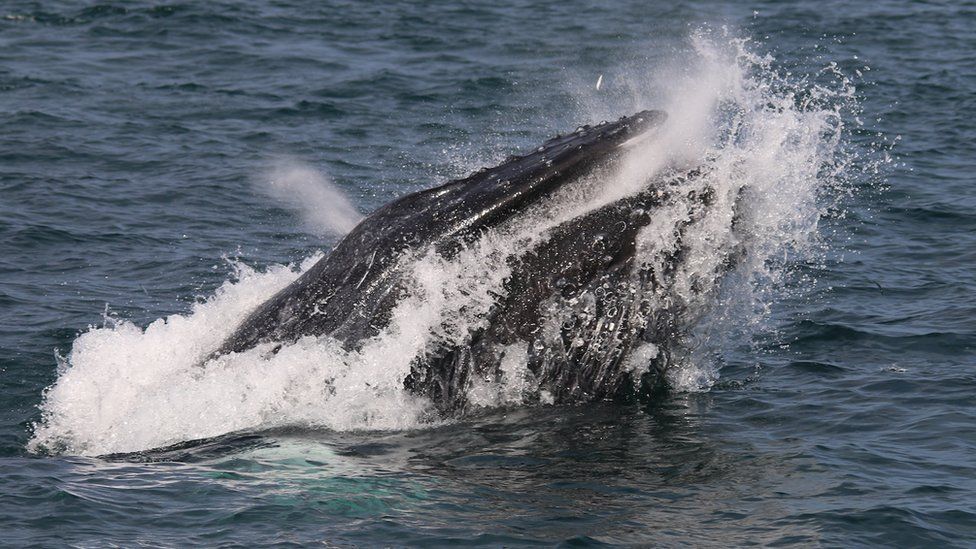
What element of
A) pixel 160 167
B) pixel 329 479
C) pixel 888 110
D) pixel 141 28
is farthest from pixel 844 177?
pixel 141 28

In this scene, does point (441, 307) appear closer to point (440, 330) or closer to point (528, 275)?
point (440, 330)

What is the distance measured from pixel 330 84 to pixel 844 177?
10.1 metres

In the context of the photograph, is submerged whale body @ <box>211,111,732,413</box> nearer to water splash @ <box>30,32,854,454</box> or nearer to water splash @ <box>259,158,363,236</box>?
water splash @ <box>30,32,854,454</box>

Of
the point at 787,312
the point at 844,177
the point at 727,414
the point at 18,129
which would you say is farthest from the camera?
the point at 18,129

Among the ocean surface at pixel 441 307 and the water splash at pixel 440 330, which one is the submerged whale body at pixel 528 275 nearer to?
the water splash at pixel 440 330

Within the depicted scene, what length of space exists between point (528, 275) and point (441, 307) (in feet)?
2.27

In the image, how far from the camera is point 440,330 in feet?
33.7

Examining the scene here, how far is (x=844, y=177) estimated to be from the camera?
1895 cm

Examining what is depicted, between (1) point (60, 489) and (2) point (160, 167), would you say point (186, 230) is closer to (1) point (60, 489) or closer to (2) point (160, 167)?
(2) point (160, 167)

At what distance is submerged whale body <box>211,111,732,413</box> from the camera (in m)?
9.82

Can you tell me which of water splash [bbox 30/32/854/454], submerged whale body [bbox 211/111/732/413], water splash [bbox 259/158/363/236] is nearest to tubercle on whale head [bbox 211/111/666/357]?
submerged whale body [bbox 211/111/732/413]

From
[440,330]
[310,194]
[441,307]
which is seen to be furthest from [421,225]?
[310,194]

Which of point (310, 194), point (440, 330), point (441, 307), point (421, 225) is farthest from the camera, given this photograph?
point (310, 194)

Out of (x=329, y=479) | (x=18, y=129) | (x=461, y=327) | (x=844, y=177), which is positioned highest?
(x=18, y=129)
